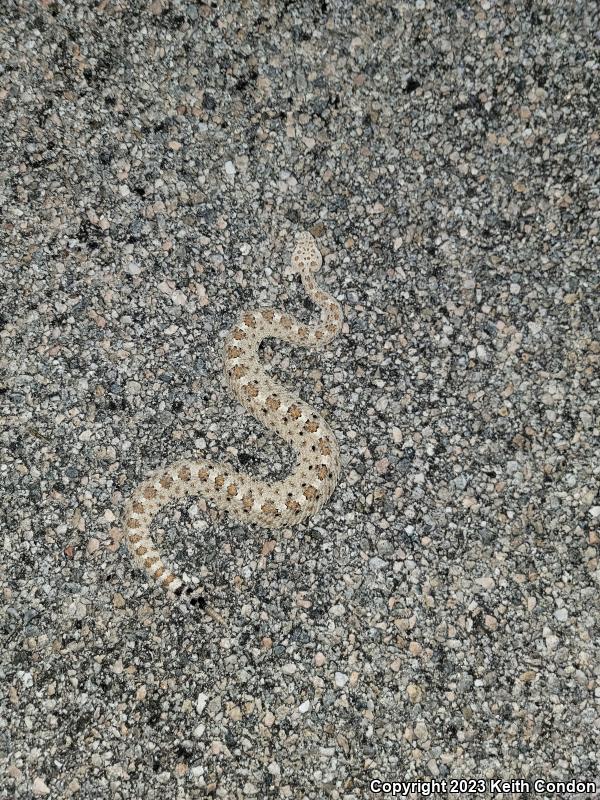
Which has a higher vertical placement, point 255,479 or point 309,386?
point 309,386

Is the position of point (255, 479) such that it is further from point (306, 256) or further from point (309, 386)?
point (306, 256)

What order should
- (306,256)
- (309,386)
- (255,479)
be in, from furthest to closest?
(306,256), (309,386), (255,479)

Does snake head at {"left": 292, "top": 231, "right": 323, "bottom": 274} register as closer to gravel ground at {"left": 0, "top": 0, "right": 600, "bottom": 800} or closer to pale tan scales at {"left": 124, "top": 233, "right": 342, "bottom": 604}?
gravel ground at {"left": 0, "top": 0, "right": 600, "bottom": 800}

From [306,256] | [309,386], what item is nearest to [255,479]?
[309,386]

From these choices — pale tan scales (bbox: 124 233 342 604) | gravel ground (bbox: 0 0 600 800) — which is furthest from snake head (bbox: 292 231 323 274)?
pale tan scales (bbox: 124 233 342 604)

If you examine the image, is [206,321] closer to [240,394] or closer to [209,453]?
[240,394]

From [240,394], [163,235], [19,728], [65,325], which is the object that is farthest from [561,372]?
[19,728]
